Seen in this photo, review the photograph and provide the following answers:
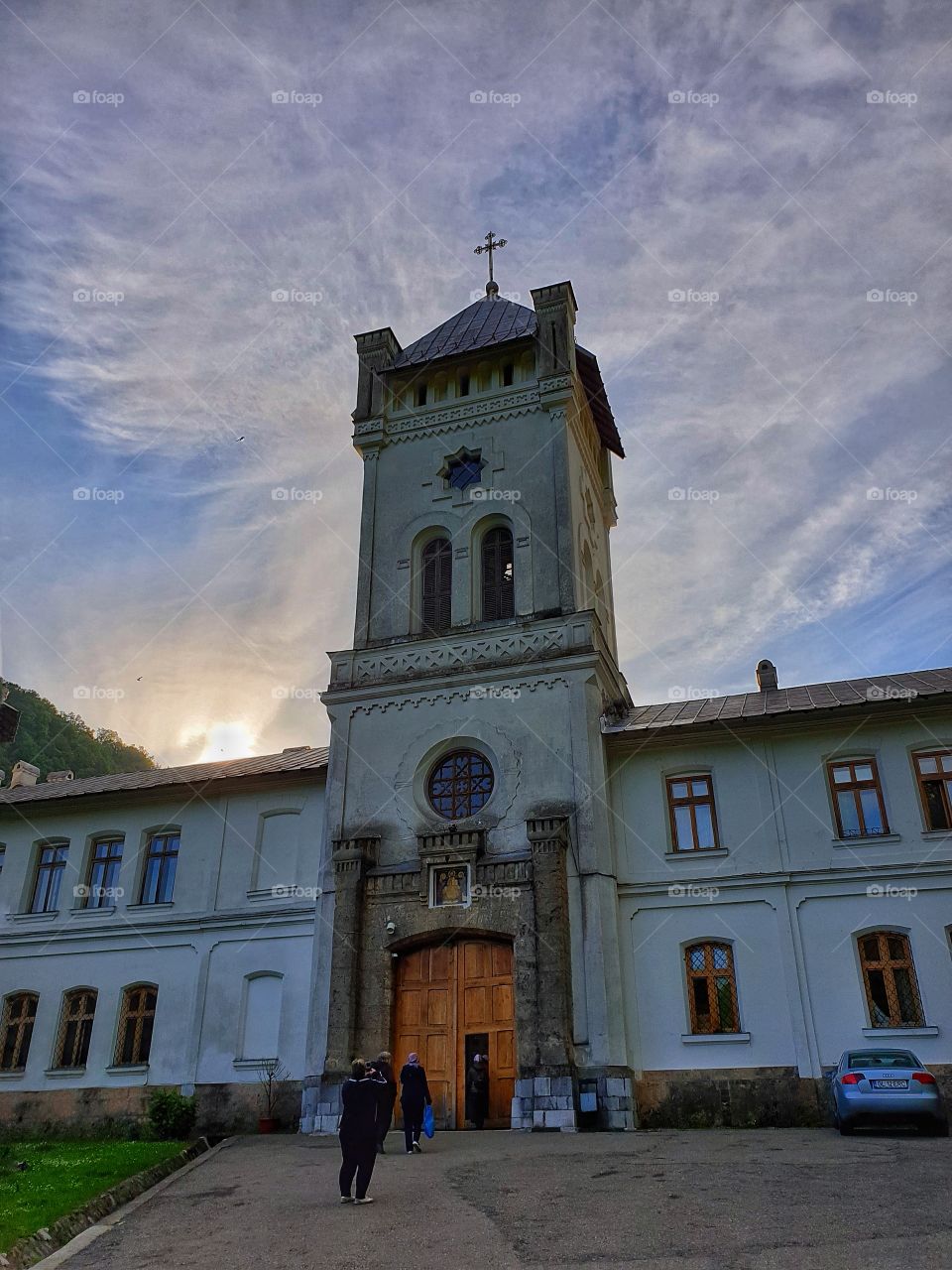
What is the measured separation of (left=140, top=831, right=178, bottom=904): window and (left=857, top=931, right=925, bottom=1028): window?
52.2ft

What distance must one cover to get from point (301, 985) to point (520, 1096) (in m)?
6.25

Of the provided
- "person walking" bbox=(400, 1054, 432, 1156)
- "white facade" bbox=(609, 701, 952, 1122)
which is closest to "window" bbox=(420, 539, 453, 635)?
"white facade" bbox=(609, 701, 952, 1122)

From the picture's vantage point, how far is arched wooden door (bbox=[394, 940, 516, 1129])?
1897 cm

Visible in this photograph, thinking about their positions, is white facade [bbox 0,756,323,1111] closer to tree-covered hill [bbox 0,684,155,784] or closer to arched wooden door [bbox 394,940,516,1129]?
arched wooden door [bbox 394,940,516,1129]

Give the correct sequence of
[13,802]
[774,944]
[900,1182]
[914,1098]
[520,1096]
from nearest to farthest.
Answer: [900,1182] → [914,1098] → [520,1096] → [774,944] → [13,802]

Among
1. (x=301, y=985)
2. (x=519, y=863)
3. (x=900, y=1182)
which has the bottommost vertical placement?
(x=900, y=1182)

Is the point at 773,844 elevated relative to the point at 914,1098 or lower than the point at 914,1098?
elevated

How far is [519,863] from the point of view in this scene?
792 inches

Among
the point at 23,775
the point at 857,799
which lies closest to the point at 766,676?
the point at 857,799

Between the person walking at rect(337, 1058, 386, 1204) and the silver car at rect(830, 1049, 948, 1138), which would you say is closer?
the person walking at rect(337, 1058, 386, 1204)

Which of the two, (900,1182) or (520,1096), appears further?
(520,1096)

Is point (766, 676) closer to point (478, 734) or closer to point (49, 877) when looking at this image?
point (478, 734)

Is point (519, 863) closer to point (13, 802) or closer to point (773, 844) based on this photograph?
point (773, 844)

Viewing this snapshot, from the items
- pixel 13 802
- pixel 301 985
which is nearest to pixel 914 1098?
pixel 301 985
